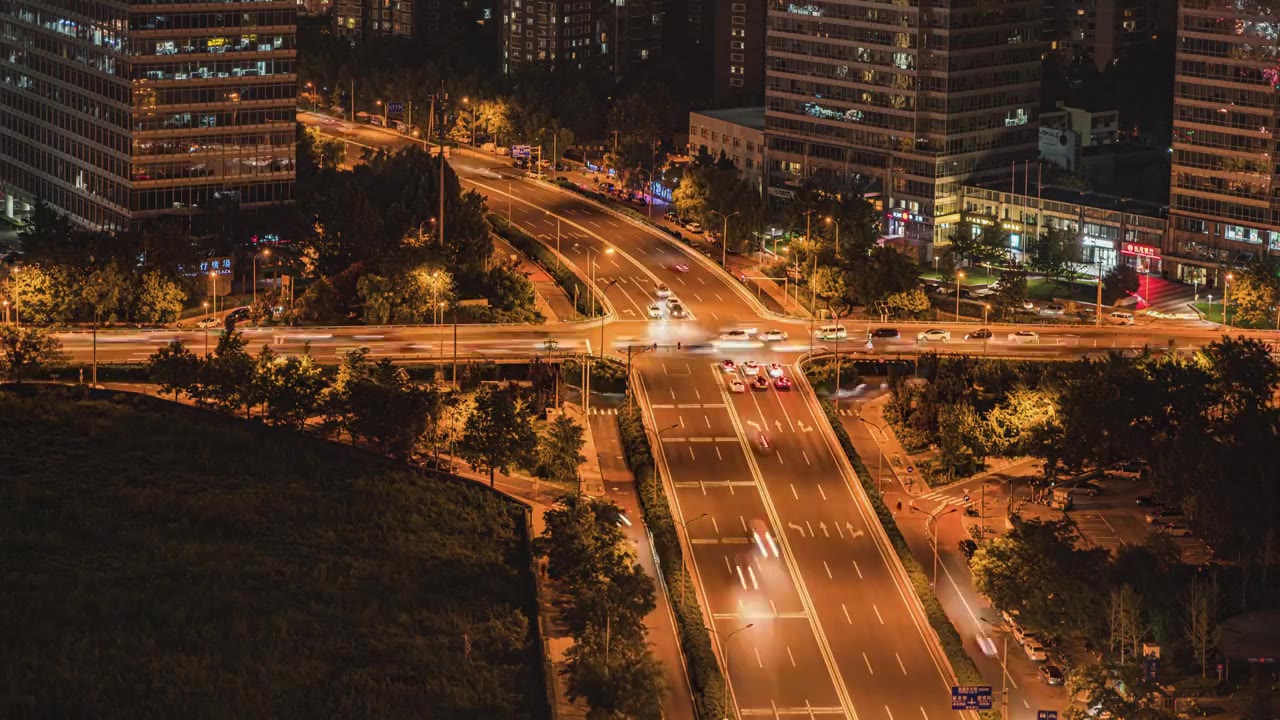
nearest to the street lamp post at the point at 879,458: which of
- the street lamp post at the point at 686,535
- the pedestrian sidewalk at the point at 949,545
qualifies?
the pedestrian sidewalk at the point at 949,545

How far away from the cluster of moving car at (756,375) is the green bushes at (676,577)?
11461mm

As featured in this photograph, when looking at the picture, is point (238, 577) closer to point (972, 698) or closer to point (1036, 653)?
point (972, 698)

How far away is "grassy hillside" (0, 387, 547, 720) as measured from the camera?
123812mm

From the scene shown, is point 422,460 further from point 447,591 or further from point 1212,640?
point 1212,640

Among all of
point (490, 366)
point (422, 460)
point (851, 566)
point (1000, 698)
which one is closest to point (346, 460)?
point (422, 460)

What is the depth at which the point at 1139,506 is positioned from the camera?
165875 millimetres

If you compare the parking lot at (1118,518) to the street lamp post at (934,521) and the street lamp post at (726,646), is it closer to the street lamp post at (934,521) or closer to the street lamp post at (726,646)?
the street lamp post at (934,521)

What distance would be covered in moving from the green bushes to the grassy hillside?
394 inches

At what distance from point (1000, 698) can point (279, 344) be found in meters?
87.7

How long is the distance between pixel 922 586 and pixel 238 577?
4628cm

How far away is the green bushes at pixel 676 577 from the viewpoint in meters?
131

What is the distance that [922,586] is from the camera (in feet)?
486

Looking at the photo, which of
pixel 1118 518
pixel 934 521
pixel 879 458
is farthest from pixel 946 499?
pixel 1118 518

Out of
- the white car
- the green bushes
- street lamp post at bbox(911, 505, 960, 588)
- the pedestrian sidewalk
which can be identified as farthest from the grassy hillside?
the white car
